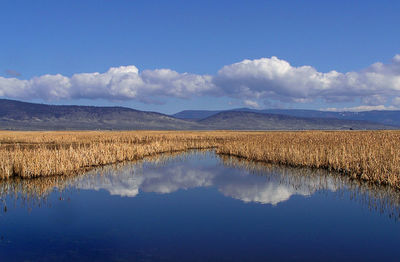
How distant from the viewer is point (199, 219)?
1026cm

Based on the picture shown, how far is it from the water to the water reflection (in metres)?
0.04

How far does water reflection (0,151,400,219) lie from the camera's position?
41.5 feet

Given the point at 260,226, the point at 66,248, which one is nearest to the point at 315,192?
the point at 260,226

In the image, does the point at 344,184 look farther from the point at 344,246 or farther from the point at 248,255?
the point at 248,255

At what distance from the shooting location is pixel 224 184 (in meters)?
16.1

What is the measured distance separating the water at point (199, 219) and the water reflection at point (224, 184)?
44 mm

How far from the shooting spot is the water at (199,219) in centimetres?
760

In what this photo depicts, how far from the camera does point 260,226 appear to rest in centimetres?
941

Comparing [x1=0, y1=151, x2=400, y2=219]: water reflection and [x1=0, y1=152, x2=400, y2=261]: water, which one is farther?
[x1=0, y1=151, x2=400, y2=219]: water reflection

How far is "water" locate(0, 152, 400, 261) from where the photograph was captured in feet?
24.9

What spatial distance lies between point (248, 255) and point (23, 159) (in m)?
14.0

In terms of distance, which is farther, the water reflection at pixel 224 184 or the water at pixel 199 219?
the water reflection at pixel 224 184

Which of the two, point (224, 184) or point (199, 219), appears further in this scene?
point (224, 184)

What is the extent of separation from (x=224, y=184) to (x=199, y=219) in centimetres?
600
